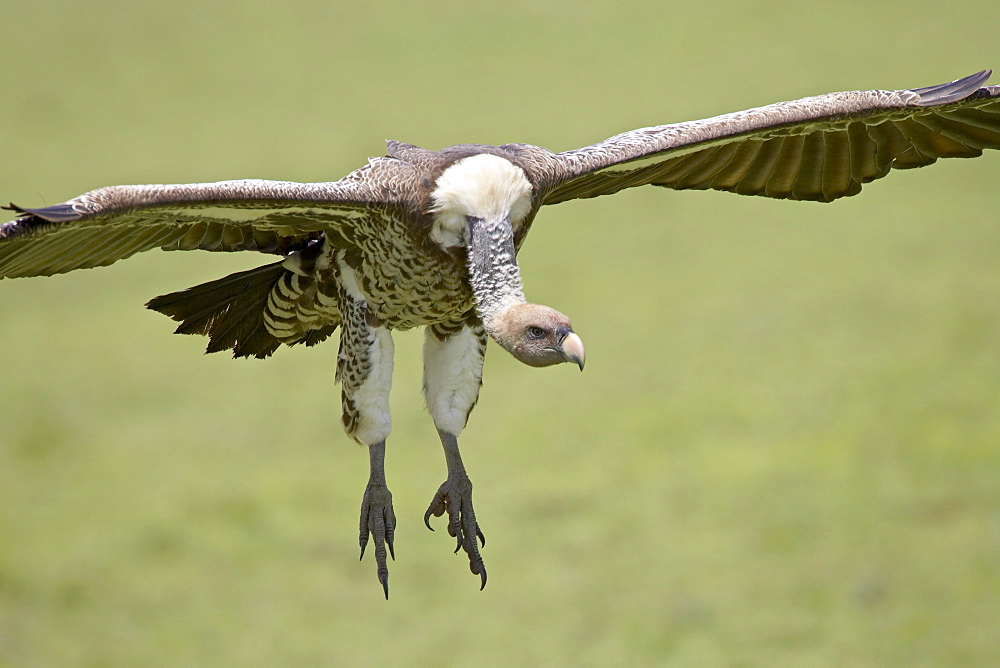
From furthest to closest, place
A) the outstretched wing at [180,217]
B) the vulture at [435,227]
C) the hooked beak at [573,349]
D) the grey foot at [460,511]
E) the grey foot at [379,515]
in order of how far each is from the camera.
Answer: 1. the grey foot at [460,511]
2. the grey foot at [379,515]
3. the vulture at [435,227]
4. the outstretched wing at [180,217]
5. the hooked beak at [573,349]

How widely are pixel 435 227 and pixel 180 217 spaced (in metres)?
1.24

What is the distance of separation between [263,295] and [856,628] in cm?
1996

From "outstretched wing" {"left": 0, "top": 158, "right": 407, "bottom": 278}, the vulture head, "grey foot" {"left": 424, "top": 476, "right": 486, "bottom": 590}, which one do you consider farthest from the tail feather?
the vulture head

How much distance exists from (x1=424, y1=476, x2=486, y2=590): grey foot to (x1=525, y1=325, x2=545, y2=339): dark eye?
1828 mm

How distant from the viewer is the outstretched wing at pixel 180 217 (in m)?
6.12

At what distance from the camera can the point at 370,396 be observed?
293 inches

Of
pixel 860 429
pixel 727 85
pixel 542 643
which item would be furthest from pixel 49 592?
pixel 727 85

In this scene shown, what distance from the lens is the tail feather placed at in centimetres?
783

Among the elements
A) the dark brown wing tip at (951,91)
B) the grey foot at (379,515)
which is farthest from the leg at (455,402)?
the dark brown wing tip at (951,91)

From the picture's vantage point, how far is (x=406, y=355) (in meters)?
30.7

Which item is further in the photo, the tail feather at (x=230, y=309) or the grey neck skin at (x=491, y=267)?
the tail feather at (x=230, y=309)

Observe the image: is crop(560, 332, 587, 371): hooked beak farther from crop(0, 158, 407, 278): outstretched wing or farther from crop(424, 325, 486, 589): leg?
crop(424, 325, 486, 589): leg

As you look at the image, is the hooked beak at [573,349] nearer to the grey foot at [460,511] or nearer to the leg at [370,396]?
the leg at [370,396]

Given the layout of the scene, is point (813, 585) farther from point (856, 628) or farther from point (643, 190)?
point (643, 190)
